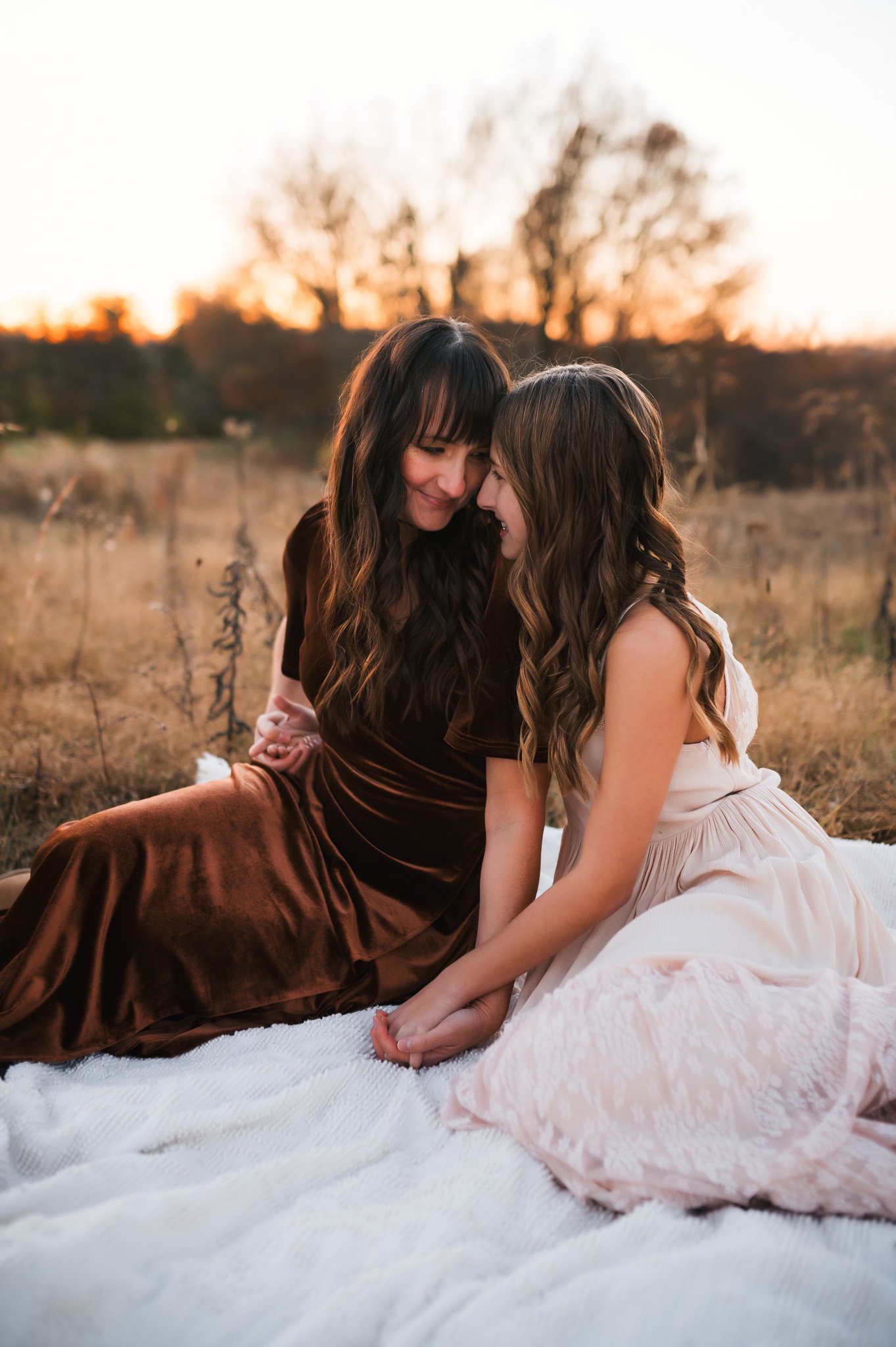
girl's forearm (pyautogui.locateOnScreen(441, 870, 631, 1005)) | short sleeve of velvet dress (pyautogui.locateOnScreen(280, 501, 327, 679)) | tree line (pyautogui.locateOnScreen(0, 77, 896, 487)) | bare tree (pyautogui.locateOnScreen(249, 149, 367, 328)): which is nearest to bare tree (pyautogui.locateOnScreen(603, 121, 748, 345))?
tree line (pyautogui.locateOnScreen(0, 77, 896, 487))

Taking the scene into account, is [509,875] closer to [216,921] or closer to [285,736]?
[216,921]

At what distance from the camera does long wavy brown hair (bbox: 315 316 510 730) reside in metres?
1.72

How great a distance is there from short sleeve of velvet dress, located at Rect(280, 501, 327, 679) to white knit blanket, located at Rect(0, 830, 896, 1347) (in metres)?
1.06

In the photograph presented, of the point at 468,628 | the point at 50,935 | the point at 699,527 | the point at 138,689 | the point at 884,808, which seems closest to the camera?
the point at 50,935

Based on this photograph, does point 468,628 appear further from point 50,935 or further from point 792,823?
point 50,935

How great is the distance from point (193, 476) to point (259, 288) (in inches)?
111

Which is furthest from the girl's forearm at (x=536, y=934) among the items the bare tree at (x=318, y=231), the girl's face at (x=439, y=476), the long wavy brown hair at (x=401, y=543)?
the bare tree at (x=318, y=231)

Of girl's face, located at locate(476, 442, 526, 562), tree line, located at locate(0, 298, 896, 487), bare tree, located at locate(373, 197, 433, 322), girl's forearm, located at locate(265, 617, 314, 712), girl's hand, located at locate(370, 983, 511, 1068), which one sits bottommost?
girl's hand, located at locate(370, 983, 511, 1068)

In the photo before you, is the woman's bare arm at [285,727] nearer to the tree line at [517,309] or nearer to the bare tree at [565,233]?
the tree line at [517,309]

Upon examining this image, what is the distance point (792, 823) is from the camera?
164 cm

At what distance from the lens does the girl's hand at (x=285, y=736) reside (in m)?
2.07

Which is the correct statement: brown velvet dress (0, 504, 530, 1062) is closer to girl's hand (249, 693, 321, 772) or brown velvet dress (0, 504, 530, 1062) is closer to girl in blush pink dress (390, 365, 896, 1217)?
girl's hand (249, 693, 321, 772)

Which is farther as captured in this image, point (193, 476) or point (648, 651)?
point (193, 476)

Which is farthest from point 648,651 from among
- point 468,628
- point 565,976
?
point 565,976
